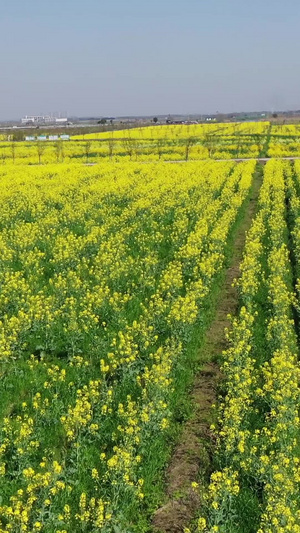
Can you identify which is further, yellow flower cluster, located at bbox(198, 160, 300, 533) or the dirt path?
the dirt path

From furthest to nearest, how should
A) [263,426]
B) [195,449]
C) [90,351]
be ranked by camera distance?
[90,351] → [263,426] → [195,449]

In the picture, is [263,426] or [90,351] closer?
[263,426]

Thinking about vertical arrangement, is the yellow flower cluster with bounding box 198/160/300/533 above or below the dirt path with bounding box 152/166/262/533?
above

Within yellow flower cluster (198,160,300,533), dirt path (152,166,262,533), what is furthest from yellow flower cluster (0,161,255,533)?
yellow flower cluster (198,160,300,533)

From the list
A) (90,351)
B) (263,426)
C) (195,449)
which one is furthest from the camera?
(90,351)

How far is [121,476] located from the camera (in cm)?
602

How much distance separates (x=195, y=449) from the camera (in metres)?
7.22

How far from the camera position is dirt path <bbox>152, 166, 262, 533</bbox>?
6.08 metres

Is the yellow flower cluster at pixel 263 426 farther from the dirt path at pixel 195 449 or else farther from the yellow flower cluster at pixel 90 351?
the yellow flower cluster at pixel 90 351

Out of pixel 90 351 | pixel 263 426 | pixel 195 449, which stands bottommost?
pixel 195 449

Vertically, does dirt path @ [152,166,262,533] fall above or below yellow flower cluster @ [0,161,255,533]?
below

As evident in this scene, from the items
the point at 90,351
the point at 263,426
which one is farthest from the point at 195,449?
the point at 90,351

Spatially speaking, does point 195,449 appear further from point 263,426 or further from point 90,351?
point 90,351

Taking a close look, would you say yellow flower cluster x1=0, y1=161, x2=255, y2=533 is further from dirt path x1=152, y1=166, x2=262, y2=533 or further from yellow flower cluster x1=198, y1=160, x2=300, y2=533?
yellow flower cluster x1=198, y1=160, x2=300, y2=533
